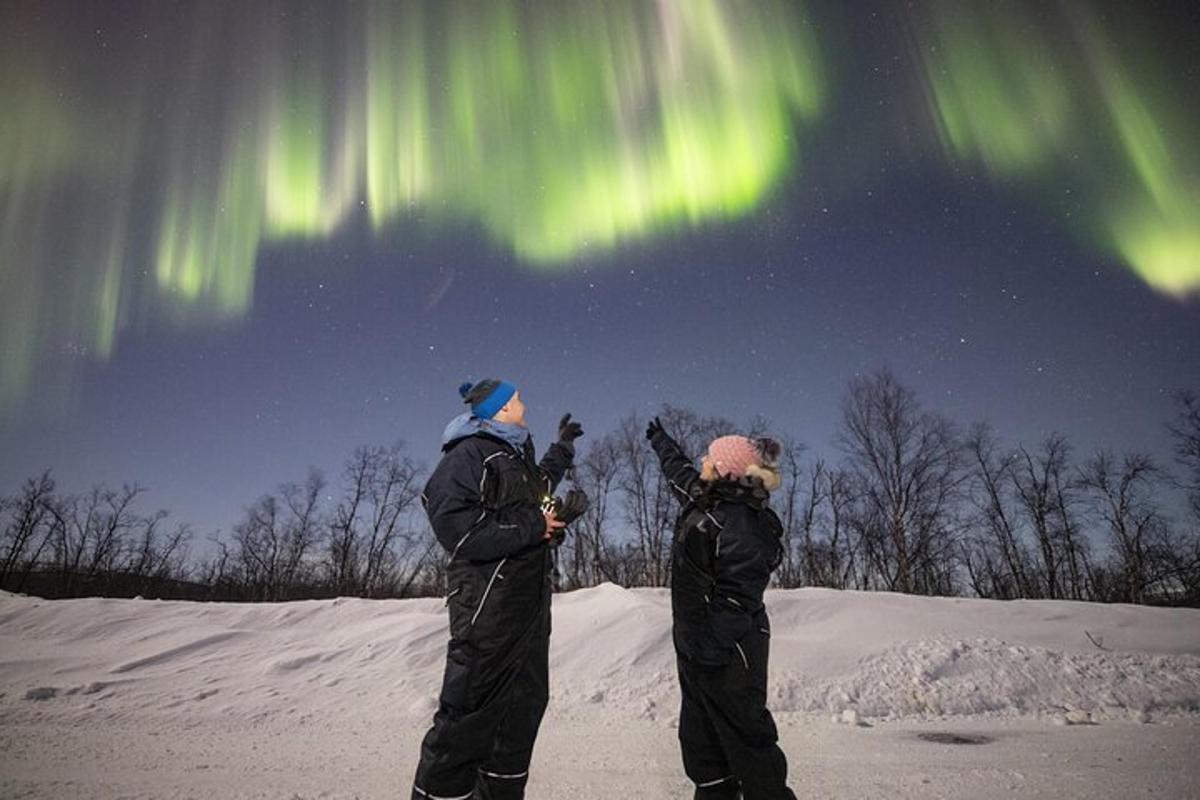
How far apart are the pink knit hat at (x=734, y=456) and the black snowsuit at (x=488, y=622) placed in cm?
100

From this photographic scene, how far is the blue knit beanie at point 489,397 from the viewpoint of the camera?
10.9 ft

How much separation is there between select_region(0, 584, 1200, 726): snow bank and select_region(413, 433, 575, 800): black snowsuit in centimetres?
465

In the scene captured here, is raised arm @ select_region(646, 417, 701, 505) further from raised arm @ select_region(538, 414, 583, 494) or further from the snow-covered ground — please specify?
the snow-covered ground

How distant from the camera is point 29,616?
12.8 meters

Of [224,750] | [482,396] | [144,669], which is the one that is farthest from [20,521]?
[482,396]

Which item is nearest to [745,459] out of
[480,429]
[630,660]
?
[480,429]

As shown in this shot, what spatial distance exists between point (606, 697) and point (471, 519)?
5.90 m

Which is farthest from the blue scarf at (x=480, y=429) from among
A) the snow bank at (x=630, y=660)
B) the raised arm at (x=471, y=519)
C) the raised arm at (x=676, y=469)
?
the snow bank at (x=630, y=660)

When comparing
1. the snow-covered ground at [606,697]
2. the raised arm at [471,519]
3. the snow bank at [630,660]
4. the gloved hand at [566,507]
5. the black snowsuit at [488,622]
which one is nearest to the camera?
the black snowsuit at [488,622]

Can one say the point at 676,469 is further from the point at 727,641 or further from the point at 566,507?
the point at 727,641

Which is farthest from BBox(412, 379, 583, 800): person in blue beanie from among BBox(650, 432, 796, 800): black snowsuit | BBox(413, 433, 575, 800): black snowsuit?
BBox(650, 432, 796, 800): black snowsuit

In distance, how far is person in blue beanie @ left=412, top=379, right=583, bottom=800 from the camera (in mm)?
2545

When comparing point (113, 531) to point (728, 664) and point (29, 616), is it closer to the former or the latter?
point (29, 616)

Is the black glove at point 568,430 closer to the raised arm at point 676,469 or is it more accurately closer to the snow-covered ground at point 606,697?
the raised arm at point 676,469
